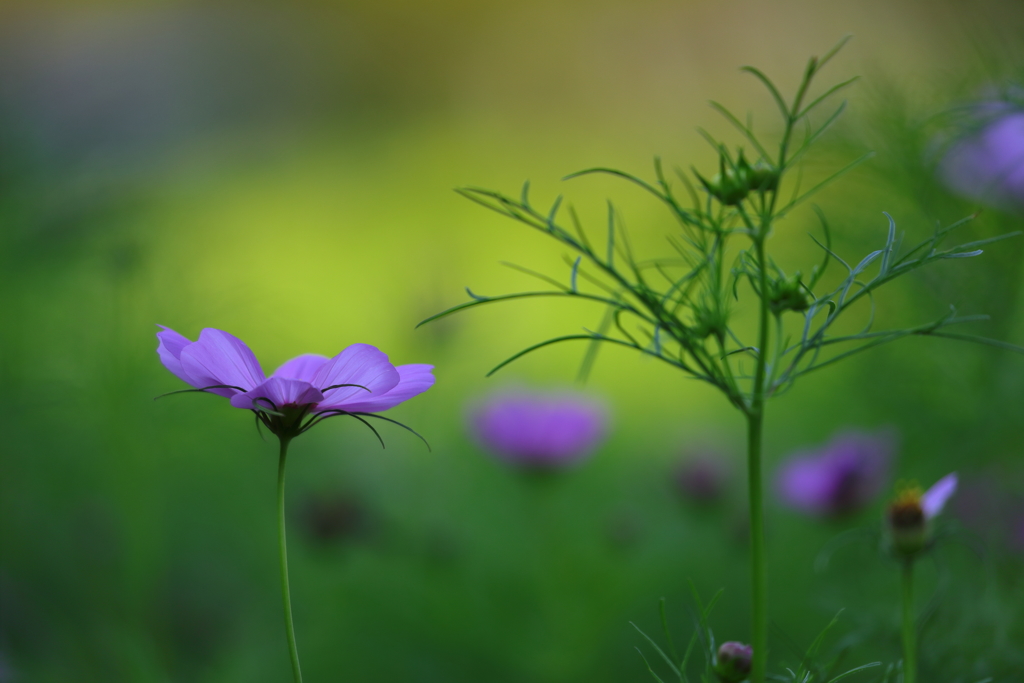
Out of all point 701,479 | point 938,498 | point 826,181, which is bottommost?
point 701,479

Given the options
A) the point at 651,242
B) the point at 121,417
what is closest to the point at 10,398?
the point at 121,417

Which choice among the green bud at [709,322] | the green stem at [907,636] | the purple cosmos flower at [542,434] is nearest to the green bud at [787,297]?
the green bud at [709,322]

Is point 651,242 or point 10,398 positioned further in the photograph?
point 651,242

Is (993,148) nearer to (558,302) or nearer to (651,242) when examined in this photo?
(651,242)

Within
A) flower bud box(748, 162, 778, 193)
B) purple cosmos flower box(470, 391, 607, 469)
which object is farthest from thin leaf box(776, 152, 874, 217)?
purple cosmos flower box(470, 391, 607, 469)

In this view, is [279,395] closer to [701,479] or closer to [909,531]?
[909,531]

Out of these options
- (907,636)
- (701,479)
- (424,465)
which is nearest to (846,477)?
(701,479)

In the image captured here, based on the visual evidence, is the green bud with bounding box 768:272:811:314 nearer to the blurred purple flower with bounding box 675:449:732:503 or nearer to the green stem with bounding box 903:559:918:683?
the green stem with bounding box 903:559:918:683
